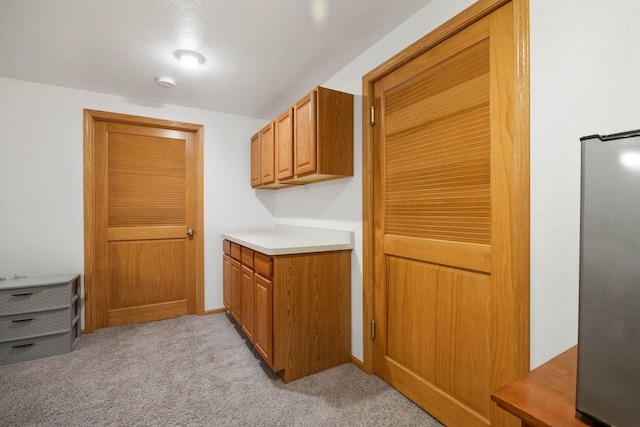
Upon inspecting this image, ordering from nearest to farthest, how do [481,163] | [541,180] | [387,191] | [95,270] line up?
[541,180], [481,163], [387,191], [95,270]

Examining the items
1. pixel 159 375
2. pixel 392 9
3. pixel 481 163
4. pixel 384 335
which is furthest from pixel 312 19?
pixel 159 375

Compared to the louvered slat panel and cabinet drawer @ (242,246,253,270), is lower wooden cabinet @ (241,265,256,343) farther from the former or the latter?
the louvered slat panel

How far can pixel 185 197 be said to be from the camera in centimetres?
333

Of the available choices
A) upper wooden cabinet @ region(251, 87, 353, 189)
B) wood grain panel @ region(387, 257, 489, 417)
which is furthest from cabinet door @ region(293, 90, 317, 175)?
wood grain panel @ region(387, 257, 489, 417)

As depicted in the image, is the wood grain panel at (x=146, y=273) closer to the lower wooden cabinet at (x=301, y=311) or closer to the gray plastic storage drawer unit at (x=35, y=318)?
the gray plastic storage drawer unit at (x=35, y=318)

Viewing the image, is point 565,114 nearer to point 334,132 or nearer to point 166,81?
point 334,132

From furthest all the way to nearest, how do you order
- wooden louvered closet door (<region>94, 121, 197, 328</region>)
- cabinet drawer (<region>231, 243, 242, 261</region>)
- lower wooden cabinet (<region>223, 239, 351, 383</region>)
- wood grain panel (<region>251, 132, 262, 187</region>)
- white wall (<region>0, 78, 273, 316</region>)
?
wood grain panel (<region>251, 132, 262, 187</region>) → wooden louvered closet door (<region>94, 121, 197, 328</region>) → cabinet drawer (<region>231, 243, 242, 261</region>) → white wall (<region>0, 78, 273, 316</region>) → lower wooden cabinet (<region>223, 239, 351, 383</region>)

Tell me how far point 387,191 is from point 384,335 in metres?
0.97

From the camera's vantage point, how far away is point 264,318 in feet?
6.75

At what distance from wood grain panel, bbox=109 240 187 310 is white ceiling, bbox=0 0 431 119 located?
1579 mm

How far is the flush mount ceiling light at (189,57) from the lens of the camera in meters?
2.13

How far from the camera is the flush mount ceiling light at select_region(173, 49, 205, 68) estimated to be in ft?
7.00

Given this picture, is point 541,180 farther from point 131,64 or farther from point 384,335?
point 131,64

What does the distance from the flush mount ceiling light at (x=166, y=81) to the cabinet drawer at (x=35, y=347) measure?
222 centimetres
